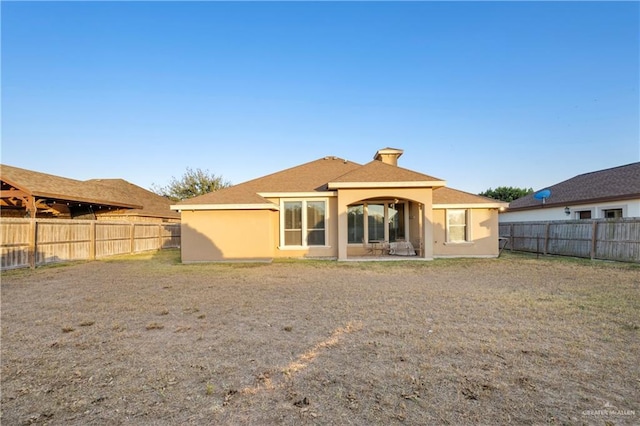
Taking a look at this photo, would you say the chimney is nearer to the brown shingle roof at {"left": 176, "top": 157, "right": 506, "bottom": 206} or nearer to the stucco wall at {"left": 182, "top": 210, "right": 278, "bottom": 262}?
the brown shingle roof at {"left": 176, "top": 157, "right": 506, "bottom": 206}

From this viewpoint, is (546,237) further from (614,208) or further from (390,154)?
(390,154)

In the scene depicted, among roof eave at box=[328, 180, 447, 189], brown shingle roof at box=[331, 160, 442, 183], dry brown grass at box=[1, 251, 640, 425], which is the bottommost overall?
dry brown grass at box=[1, 251, 640, 425]

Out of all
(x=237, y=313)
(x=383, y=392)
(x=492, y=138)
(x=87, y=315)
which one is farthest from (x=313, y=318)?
(x=492, y=138)

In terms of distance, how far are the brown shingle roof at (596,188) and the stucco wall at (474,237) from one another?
236 inches

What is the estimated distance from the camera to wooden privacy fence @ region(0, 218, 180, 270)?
36.8 feet

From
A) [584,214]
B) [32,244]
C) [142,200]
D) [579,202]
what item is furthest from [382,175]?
[142,200]

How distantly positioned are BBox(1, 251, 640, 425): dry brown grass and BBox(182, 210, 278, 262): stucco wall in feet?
17.5

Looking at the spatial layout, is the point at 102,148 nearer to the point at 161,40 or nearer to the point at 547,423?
the point at 161,40

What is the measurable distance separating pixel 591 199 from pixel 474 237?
7.13 m

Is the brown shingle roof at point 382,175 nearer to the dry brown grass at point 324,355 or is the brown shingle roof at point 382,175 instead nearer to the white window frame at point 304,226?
the white window frame at point 304,226

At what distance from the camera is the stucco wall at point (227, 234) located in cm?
1334

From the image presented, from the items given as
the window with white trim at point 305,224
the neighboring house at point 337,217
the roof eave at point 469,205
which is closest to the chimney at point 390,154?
the neighboring house at point 337,217

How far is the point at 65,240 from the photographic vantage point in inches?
535

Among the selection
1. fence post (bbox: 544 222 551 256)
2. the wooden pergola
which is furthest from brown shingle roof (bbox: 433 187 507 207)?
the wooden pergola
